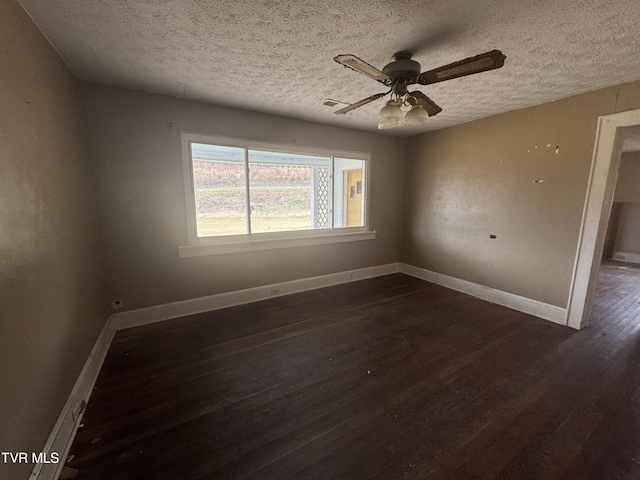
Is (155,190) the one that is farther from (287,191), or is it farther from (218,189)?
(287,191)

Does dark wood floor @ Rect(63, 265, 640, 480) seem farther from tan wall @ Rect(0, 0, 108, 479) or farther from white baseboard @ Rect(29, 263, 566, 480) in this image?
tan wall @ Rect(0, 0, 108, 479)

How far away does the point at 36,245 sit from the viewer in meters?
1.41

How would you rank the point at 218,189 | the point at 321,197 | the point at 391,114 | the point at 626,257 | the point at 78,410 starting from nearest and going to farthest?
the point at 78,410 → the point at 391,114 → the point at 218,189 → the point at 321,197 → the point at 626,257

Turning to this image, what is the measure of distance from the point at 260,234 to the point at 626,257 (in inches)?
314

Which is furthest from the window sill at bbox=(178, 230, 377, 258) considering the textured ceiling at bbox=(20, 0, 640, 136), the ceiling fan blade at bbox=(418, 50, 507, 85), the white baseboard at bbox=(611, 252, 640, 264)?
the white baseboard at bbox=(611, 252, 640, 264)

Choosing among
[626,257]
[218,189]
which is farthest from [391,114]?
[626,257]

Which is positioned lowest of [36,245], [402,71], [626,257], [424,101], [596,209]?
[626,257]

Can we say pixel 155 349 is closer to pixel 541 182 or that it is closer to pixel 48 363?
pixel 48 363

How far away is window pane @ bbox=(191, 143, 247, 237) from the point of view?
305 cm

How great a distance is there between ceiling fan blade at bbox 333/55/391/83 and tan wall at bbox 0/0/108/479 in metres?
1.66

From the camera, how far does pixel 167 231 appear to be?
9.46 ft

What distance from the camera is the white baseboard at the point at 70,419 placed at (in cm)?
125

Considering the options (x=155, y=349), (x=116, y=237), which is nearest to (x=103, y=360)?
(x=155, y=349)

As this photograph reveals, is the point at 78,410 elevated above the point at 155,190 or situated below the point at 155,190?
below
